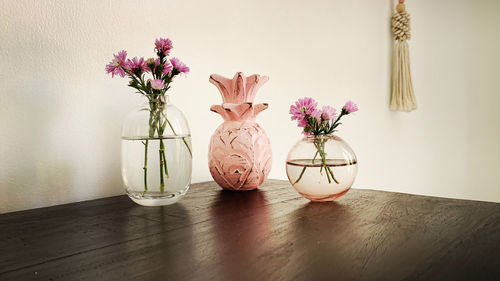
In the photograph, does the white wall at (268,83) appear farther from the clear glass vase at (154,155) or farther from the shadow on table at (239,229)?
the shadow on table at (239,229)

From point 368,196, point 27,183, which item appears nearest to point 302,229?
point 368,196

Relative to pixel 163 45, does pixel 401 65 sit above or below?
above

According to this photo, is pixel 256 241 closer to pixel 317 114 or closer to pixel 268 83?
pixel 317 114

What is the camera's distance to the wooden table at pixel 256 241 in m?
0.34

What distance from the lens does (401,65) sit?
5.79ft

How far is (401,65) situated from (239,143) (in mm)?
1303

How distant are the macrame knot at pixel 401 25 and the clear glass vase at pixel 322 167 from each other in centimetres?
132

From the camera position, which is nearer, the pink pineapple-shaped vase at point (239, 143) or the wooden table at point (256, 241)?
the wooden table at point (256, 241)

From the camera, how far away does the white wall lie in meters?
0.66

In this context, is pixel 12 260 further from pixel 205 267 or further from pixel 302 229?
pixel 302 229

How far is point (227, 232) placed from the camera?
490mm

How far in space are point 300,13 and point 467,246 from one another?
1.06 m

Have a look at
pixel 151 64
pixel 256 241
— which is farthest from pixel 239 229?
pixel 151 64

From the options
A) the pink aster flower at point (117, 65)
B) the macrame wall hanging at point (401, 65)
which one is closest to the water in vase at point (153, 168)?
the pink aster flower at point (117, 65)
